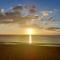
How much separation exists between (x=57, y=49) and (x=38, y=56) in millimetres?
224

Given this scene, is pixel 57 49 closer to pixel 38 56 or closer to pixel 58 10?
pixel 38 56

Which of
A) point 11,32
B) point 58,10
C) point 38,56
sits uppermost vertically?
point 58,10

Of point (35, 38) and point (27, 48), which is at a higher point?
point (35, 38)

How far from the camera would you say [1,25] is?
3.00m

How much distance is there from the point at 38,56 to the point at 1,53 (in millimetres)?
Result: 422

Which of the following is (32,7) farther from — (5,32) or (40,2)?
(5,32)

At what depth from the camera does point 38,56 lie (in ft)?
9.75

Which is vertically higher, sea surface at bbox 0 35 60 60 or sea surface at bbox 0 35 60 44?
sea surface at bbox 0 35 60 44

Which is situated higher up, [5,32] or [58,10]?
[58,10]

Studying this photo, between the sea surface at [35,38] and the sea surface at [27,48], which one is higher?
the sea surface at [35,38]

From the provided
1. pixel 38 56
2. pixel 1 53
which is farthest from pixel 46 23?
pixel 1 53

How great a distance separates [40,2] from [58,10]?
220mm

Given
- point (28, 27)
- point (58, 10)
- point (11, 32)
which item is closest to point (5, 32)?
point (11, 32)

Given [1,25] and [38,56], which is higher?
[1,25]
